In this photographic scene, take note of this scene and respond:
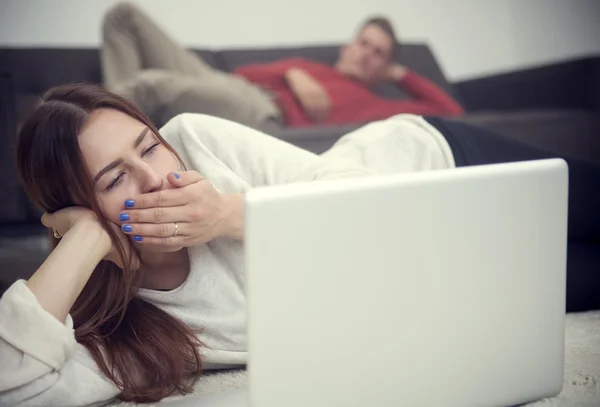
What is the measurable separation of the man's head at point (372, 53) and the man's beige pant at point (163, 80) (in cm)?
51

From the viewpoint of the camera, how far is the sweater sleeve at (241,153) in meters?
1.13

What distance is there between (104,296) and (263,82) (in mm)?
1631

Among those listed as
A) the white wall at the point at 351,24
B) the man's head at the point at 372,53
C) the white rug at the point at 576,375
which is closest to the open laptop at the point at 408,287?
the white rug at the point at 576,375

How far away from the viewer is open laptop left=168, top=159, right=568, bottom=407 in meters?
0.59

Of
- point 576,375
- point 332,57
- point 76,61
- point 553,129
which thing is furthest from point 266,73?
point 576,375

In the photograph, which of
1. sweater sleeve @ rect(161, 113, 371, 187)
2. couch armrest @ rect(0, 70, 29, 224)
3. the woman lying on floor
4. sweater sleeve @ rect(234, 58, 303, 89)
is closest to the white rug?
the woman lying on floor

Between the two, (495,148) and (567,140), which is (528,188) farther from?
(567,140)

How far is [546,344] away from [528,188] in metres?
0.20

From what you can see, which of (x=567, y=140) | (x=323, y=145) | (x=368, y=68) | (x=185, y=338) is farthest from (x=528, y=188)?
(x=368, y=68)

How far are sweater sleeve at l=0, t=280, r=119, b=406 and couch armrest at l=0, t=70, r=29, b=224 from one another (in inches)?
36.1

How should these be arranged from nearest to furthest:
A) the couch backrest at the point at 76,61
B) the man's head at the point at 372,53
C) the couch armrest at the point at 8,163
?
the couch armrest at the point at 8,163
the couch backrest at the point at 76,61
the man's head at the point at 372,53

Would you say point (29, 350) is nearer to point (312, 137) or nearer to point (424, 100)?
point (312, 137)

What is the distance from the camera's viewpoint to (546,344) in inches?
29.8

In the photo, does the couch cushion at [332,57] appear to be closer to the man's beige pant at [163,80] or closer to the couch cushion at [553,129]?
the man's beige pant at [163,80]
